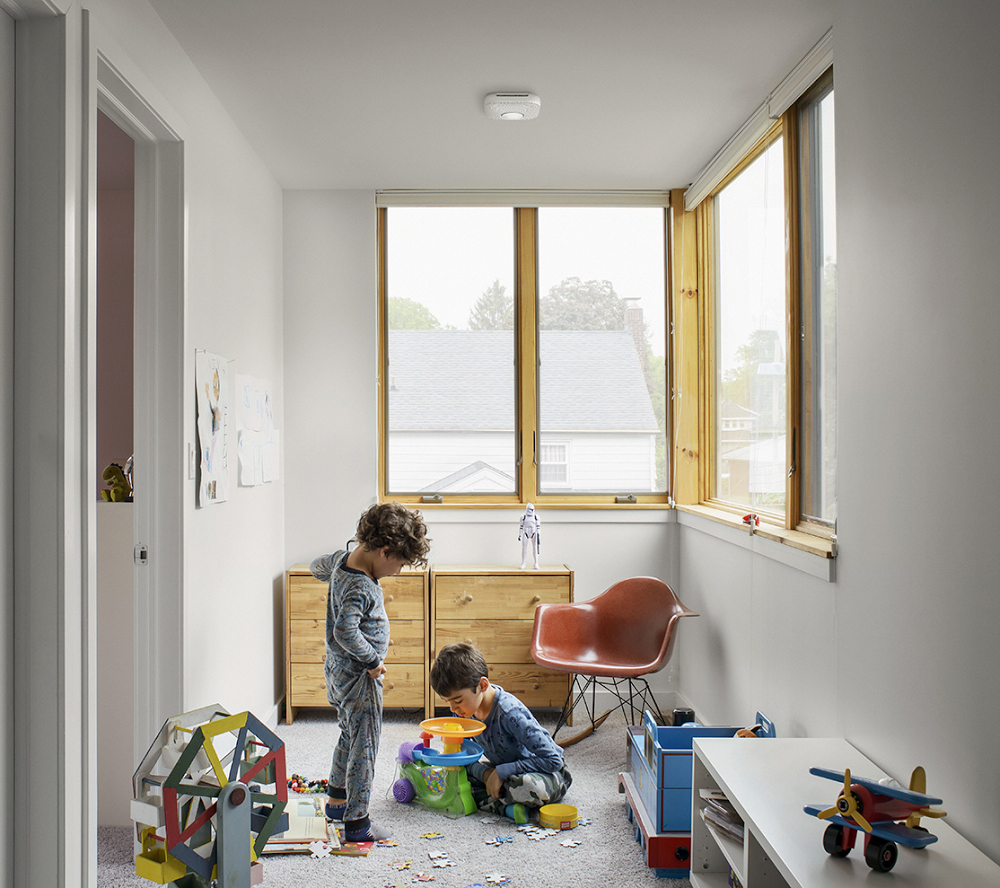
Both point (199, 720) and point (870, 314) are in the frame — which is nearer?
point (199, 720)

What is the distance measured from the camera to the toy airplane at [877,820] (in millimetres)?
1508

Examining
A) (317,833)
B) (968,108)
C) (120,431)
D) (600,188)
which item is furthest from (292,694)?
(968,108)

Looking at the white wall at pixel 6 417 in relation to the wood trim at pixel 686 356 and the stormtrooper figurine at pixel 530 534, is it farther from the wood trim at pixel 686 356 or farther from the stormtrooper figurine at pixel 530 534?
the wood trim at pixel 686 356

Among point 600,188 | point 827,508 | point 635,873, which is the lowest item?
point 635,873

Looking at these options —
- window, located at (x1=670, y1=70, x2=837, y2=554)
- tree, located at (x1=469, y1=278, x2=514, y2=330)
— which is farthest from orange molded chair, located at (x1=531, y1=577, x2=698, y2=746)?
tree, located at (x1=469, y1=278, x2=514, y2=330)

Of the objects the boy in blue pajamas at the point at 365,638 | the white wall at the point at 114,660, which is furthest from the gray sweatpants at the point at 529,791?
the white wall at the point at 114,660

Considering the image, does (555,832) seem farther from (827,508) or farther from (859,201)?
(859,201)

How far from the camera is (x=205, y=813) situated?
1.61 meters

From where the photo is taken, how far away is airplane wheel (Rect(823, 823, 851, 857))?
1.54 metres

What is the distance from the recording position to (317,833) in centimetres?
266

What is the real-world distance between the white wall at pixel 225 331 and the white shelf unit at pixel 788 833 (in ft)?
5.21

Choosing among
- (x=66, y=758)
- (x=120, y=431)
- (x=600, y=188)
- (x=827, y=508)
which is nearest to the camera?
(x=66, y=758)

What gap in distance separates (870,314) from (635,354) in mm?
2145

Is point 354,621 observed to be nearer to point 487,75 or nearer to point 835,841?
point 835,841
